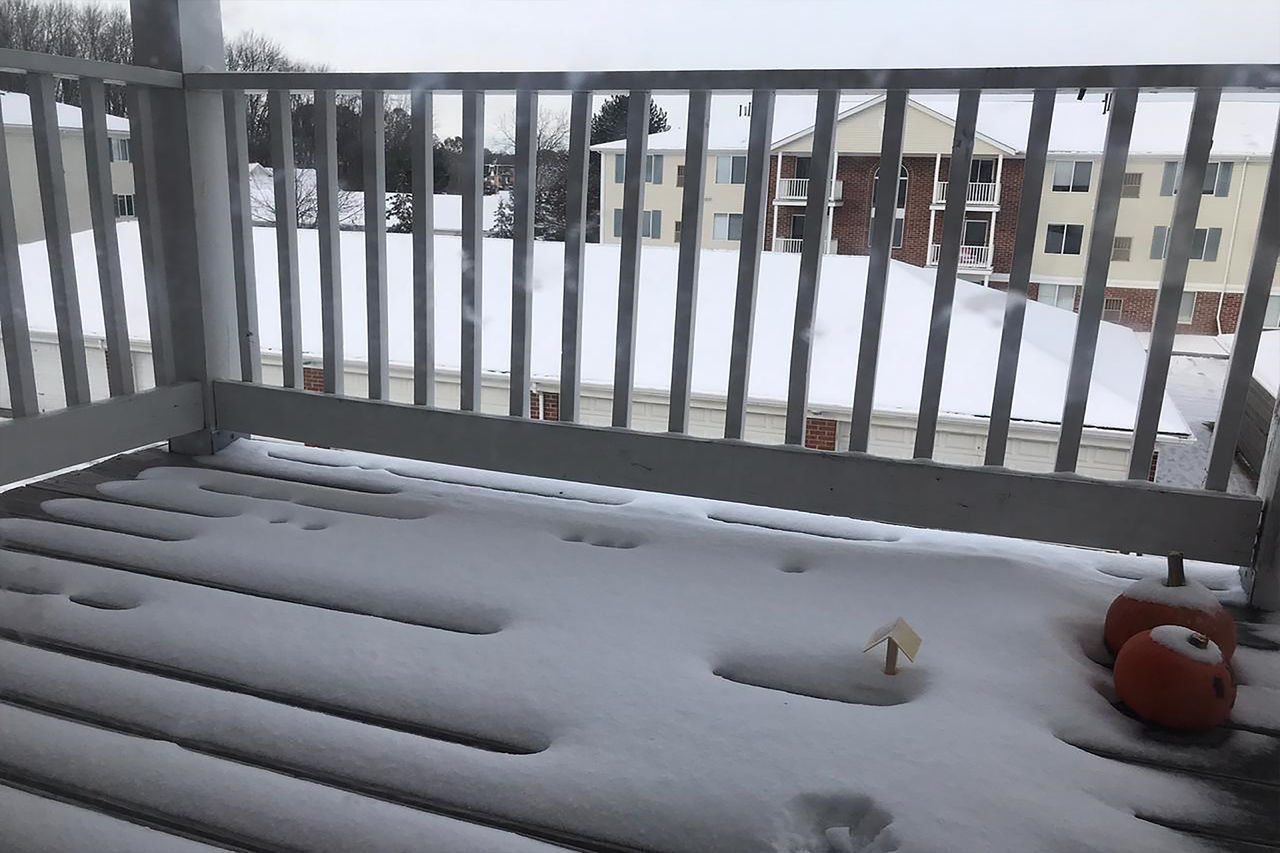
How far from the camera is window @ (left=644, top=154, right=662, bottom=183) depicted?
1688 mm

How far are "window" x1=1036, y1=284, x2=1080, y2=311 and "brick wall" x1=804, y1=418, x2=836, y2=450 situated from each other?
490mm

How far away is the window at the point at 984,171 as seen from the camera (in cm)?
155

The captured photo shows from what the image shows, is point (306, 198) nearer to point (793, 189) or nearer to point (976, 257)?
point (793, 189)

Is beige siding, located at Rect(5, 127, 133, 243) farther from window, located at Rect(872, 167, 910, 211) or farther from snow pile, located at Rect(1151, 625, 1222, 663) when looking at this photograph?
snow pile, located at Rect(1151, 625, 1222, 663)

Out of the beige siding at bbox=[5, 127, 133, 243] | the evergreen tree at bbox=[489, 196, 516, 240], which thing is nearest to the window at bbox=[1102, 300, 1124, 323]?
the evergreen tree at bbox=[489, 196, 516, 240]

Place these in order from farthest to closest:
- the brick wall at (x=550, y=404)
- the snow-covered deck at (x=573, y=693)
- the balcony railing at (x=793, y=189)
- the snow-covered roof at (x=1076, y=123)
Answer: the brick wall at (x=550, y=404)
the balcony railing at (x=793, y=189)
the snow-covered roof at (x=1076, y=123)
the snow-covered deck at (x=573, y=693)

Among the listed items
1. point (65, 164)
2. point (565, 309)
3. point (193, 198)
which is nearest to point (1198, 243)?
point (565, 309)

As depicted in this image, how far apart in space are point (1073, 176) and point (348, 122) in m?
1.60

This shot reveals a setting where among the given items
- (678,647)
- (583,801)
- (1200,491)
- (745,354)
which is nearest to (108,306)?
(745,354)

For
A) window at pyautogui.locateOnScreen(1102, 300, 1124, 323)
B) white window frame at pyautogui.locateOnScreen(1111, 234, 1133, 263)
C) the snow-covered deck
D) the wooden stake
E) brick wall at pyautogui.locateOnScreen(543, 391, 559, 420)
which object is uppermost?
white window frame at pyautogui.locateOnScreen(1111, 234, 1133, 263)

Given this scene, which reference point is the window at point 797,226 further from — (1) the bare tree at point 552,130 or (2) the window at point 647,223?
(1) the bare tree at point 552,130

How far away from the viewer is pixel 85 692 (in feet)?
3.38

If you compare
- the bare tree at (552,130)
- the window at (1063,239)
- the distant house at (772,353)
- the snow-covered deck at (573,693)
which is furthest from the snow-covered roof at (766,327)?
the snow-covered deck at (573,693)

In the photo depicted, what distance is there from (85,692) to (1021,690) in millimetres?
1176
